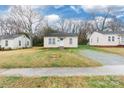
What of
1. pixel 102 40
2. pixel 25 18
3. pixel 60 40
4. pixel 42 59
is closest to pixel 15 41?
pixel 25 18

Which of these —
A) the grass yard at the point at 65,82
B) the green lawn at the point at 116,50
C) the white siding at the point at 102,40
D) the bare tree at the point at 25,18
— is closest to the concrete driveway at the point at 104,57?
the green lawn at the point at 116,50

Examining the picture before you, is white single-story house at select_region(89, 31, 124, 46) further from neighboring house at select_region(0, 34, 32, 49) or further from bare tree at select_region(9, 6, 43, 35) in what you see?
neighboring house at select_region(0, 34, 32, 49)

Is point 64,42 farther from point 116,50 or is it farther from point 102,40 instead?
point 116,50

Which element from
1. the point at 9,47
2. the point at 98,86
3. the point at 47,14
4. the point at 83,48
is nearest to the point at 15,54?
the point at 9,47

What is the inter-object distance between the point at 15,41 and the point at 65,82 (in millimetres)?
1147

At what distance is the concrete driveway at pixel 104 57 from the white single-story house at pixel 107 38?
166 millimetres

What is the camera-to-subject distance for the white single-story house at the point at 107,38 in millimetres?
4660

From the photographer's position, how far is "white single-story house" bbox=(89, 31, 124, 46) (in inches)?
183

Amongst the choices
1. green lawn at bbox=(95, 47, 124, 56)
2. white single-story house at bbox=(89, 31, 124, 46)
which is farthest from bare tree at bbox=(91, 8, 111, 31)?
green lawn at bbox=(95, 47, 124, 56)

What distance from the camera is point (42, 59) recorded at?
4613 millimetres

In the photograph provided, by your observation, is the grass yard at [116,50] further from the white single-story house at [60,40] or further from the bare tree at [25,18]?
the bare tree at [25,18]

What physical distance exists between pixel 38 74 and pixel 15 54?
57 cm
